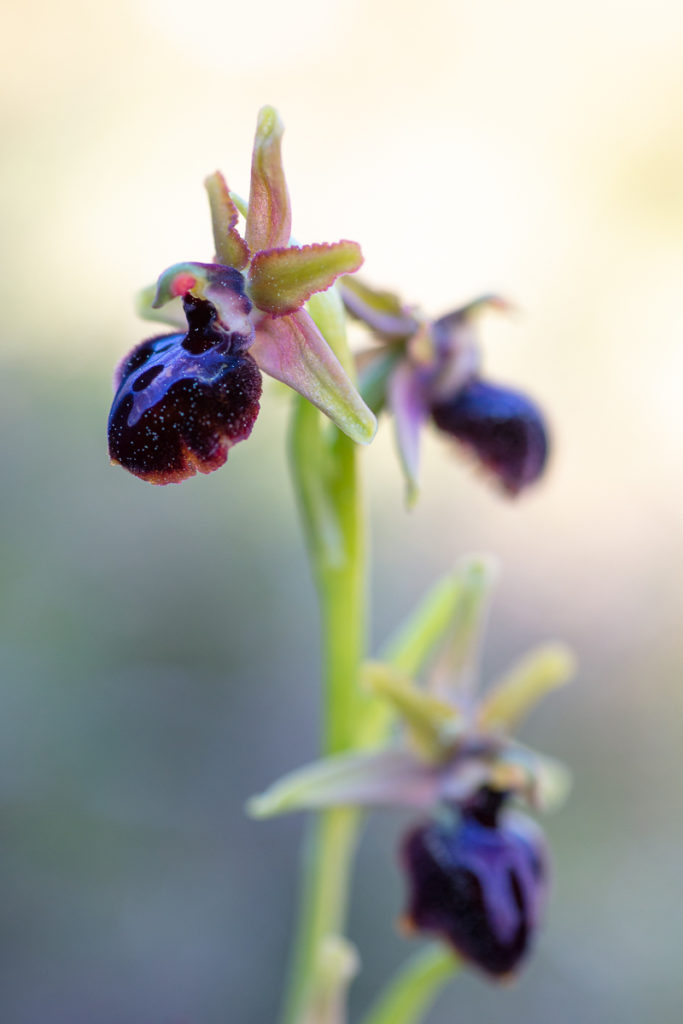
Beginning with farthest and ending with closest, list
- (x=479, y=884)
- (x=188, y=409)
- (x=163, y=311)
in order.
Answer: (x=479, y=884) < (x=163, y=311) < (x=188, y=409)

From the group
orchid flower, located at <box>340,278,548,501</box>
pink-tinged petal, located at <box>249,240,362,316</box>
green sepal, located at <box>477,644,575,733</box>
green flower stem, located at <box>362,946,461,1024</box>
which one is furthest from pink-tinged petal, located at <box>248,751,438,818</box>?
pink-tinged petal, located at <box>249,240,362,316</box>

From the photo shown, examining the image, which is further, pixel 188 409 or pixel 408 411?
pixel 408 411

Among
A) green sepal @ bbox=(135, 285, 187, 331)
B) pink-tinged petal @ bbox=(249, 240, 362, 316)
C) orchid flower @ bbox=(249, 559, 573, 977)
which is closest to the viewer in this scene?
pink-tinged petal @ bbox=(249, 240, 362, 316)

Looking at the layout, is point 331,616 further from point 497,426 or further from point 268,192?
point 268,192

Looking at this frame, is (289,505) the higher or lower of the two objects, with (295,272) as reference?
lower

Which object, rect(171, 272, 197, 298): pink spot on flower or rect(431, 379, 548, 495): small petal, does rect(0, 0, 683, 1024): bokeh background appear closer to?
rect(431, 379, 548, 495): small petal

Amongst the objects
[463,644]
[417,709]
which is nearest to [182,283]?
[417,709]

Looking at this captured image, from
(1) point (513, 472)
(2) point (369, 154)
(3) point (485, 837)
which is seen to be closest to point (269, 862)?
(3) point (485, 837)
